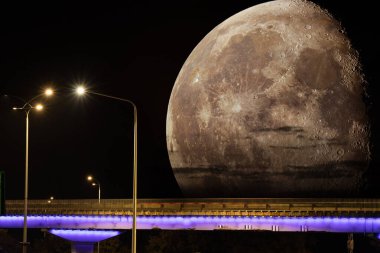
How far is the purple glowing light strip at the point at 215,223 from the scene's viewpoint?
7656cm

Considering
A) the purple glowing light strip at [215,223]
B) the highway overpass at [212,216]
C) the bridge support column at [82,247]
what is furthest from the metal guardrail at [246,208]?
the bridge support column at [82,247]

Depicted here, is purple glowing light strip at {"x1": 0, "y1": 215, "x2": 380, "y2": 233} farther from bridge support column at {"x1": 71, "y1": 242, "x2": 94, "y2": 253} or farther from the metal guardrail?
bridge support column at {"x1": 71, "y1": 242, "x2": 94, "y2": 253}

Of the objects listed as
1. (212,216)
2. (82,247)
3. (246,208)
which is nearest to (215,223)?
(212,216)

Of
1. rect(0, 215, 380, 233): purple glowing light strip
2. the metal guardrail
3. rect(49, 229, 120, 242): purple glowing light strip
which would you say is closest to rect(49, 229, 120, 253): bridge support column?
rect(49, 229, 120, 242): purple glowing light strip

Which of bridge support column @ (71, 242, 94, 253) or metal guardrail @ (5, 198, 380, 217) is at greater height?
metal guardrail @ (5, 198, 380, 217)

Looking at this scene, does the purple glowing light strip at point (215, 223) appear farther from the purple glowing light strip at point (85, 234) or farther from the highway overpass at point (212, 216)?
the purple glowing light strip at point (85, 234)

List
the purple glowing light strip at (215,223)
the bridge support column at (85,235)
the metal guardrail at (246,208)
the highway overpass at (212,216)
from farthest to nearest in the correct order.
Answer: the bridge support column at (85,235) → the metal guardrail at (246,208) → the highway overpass at (212,216) → the purple glowing light strip at (215,223)

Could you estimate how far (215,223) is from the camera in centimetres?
8206

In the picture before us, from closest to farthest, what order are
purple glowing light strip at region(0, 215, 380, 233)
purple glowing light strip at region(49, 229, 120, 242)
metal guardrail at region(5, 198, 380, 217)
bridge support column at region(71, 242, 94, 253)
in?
purple glowing light strip at region(0, 215, 380, 233) → metal guardrail at region(5, 198, 380, 217) → purple glowing light strip at region(49, 229, 120, 242) → bridge support column at region(71, 242, 94, 253)

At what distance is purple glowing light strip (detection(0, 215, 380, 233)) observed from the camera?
76.6 m

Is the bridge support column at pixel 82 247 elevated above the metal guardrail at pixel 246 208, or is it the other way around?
the metal guardrail at pixel 246 208

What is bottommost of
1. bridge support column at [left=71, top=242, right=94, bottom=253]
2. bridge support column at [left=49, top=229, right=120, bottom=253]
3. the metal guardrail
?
bridge support column at [left=71, top=242, right=94, bottom=253]

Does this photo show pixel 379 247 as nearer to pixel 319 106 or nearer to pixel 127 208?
pixel 319 106

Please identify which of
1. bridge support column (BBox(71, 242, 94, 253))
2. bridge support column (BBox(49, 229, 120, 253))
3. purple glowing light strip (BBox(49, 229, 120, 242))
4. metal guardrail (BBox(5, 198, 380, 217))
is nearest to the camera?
metal guardrail (BBox(5, 198, 380, 217))
